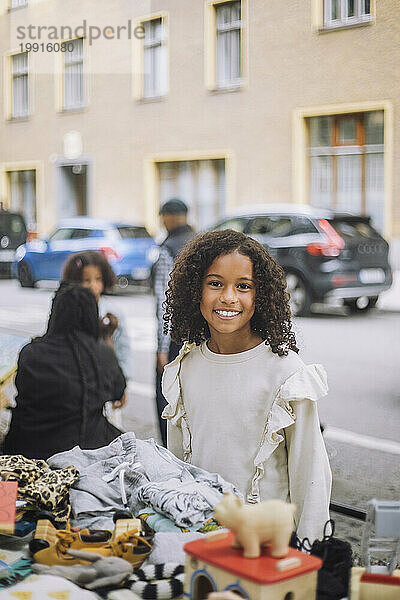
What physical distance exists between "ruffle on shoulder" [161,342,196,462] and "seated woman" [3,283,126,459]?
848mm

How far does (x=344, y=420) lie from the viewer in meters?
4.39

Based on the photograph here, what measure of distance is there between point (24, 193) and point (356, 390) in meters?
2.09

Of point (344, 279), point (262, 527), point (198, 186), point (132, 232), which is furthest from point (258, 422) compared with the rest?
point (132, 232)

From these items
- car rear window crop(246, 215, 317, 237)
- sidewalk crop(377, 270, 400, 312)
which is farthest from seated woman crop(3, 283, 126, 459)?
sidewalk crop(377, 270, 400, 312)

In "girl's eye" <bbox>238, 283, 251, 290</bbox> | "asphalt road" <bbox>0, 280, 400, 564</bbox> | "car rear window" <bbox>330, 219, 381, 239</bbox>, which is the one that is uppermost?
"car rear window" <bbox>330, 219, 381, 239</bbox>

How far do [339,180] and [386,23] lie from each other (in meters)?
0.73

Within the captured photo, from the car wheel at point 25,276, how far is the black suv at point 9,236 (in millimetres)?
80

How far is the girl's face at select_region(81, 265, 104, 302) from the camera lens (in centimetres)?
396

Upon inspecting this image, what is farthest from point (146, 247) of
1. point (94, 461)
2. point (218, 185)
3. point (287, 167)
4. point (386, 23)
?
point (94, 461)

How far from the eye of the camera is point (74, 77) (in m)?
4.07

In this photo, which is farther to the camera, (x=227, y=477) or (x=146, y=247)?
(x=146, y=247)

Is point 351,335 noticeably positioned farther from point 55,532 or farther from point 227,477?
point 55,532

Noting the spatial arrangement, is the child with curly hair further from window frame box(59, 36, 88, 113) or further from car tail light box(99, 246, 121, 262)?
car tail light box(99, 246, 121, 262)

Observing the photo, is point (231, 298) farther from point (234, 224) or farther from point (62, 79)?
point (62, 79)
